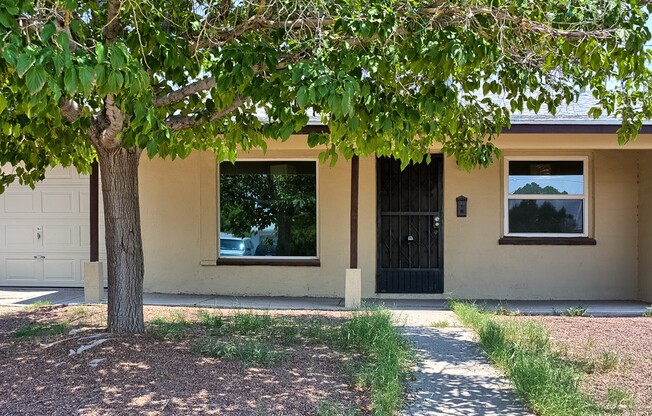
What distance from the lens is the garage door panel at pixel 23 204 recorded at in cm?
1050

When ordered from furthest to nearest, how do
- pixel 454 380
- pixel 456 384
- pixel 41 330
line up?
pixel 41 330 → pixel 454 380 → pixel 456 384

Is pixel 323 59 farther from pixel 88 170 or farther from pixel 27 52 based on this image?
pixel 88 170

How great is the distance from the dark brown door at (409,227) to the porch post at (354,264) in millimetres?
1134

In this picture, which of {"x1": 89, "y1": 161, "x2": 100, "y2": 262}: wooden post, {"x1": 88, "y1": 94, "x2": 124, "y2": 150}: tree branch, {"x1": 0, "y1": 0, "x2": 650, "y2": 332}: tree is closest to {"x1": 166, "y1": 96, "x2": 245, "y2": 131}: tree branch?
{"x1": 0, "y1": 0, "x2": 650, "y2": 332}: tree

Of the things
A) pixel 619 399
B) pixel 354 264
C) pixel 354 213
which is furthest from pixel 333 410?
pixel 354 213

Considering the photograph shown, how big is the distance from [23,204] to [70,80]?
849 cm

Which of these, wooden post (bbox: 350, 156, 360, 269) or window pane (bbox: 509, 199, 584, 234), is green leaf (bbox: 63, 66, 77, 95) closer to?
wooden post (bbox: 350, 156, 360, 269)

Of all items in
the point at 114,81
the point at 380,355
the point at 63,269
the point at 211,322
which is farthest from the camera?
the point at 63,269

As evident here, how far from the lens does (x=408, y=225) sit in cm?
983

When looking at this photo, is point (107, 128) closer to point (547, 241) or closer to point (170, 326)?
point (170, 326)

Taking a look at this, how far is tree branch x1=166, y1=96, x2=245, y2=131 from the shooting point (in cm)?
548

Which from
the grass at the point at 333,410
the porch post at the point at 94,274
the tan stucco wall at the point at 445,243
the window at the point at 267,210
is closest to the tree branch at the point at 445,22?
the grass at the point at 333,410

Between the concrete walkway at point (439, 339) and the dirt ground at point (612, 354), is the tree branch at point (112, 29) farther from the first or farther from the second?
the dirt ground at point (612, 354)

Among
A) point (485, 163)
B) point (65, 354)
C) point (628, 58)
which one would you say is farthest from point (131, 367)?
point (628, 58)
